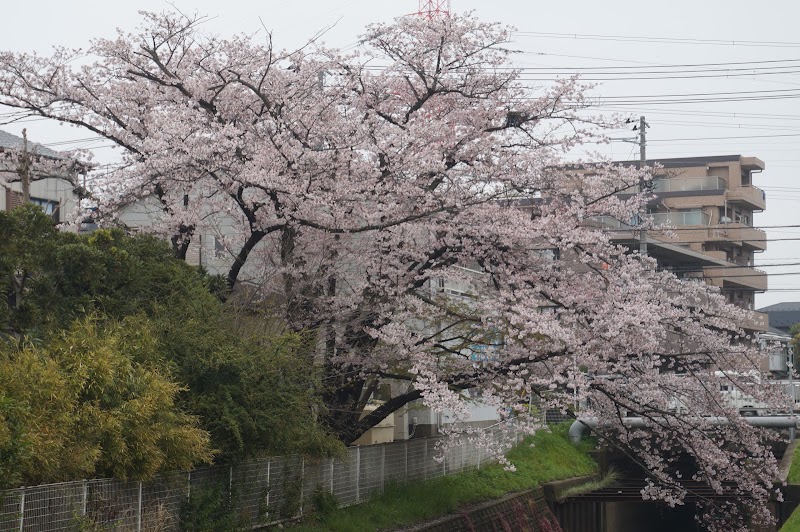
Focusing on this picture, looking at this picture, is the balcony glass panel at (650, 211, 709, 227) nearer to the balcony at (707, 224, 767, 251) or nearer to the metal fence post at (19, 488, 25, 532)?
the balcony at (707, 224, 767, 251)

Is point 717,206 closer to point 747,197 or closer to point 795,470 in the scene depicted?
point 747,197

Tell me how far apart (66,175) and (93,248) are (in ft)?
18.9

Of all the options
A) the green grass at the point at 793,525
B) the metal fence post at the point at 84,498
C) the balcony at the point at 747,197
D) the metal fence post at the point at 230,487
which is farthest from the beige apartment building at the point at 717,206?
the metal fence post at the point at 84,498

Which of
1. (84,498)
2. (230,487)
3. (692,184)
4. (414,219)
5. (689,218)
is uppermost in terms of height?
(692,184)

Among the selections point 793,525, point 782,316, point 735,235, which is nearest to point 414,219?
point 793,525

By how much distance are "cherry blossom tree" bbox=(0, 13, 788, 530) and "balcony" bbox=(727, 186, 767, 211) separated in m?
43.5

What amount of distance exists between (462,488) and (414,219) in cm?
916

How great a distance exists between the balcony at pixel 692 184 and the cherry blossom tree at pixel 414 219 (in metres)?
42.8

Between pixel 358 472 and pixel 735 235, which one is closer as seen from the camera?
pixel 358 472

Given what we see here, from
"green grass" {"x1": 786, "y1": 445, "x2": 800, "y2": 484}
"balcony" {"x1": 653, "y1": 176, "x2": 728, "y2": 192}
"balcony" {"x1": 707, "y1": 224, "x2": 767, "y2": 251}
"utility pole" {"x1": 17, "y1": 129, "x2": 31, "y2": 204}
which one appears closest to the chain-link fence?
"utility pole" {"x1": 17, "y1": 129, "x2": 31, "y2": 204}

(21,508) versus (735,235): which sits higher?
(735,235)

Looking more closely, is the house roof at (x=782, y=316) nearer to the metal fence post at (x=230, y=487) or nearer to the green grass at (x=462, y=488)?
the green grass at (x=462, y=488)

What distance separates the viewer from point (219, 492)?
14.7 metres

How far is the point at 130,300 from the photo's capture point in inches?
607
